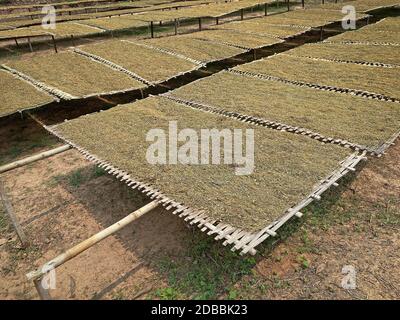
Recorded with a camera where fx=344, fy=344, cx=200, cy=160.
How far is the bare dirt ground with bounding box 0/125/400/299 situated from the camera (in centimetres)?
515

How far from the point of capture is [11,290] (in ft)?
17.6

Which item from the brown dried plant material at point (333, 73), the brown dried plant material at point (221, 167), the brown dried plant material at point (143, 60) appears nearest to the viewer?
the brown dried plant material at point (221, 167)

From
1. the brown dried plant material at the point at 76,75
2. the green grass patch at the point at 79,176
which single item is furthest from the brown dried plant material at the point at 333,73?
the green grass patch at the point at 79,176

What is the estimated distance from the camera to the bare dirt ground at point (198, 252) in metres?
5.15

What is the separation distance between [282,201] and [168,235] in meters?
2.14

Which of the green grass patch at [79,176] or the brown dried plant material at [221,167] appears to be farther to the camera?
the green grass patch at [79,176]

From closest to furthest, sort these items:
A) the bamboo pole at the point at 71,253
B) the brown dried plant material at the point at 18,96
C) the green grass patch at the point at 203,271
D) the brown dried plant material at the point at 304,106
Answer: the bamboo pole at the point at 71,253 → the green grass patch at the point at 203,271 → the brown dried plant material at the point at 304,106 → the brown dried plant material at the point at 18,96

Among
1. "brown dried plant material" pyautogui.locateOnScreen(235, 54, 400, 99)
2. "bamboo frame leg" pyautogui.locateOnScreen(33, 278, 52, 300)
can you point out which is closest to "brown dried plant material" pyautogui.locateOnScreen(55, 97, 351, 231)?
"bamboo frame leg" pyautogui.locateOnScreen(33, 278, 52, 300)

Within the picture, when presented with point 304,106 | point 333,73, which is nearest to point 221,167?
point 304,106

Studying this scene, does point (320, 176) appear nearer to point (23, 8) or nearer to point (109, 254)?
point (109, 254)

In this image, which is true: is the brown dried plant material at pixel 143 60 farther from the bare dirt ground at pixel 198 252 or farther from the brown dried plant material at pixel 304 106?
the bare dirt ground at pixel 198 252

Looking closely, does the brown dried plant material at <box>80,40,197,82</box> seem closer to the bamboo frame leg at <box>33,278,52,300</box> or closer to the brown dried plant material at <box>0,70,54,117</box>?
the brown dried plant material at <box>0,70,54,117</box>

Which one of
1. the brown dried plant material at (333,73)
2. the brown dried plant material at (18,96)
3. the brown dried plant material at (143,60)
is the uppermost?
the brown dried plant material at (143,60)
